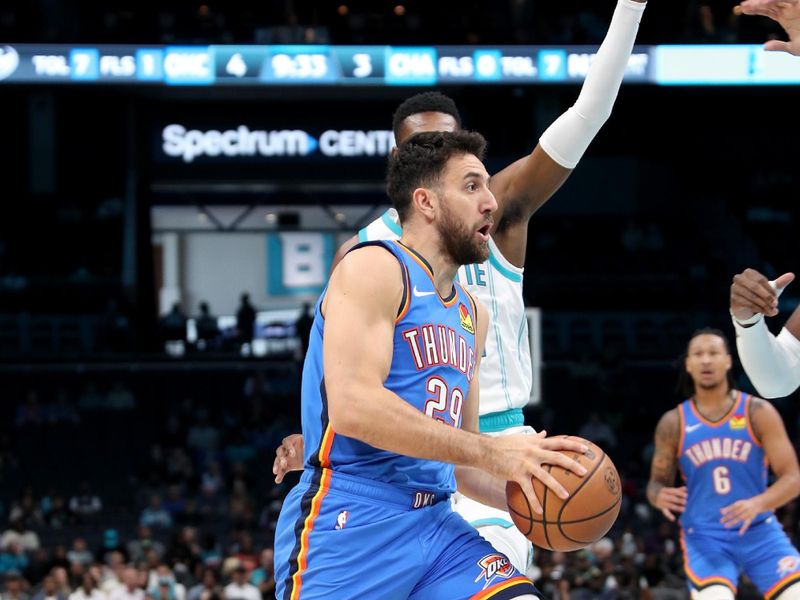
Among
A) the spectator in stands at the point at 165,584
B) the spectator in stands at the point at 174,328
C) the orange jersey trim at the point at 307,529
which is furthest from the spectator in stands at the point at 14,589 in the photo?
the orange jersey trim at the point at 307,529

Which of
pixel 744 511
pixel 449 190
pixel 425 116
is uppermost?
pixel 425 116

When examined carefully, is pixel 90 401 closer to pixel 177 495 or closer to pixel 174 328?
pixel 174 328

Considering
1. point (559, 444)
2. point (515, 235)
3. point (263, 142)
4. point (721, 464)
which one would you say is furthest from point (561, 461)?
point (263, 142)

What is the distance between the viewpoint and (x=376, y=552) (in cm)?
370

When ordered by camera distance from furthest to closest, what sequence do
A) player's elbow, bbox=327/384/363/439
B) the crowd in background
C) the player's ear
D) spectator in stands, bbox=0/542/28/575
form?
1. spectator in stands, bbox=0/542/28/575
2. the crowd in background
3. the player's ear
4. player's elbow, bbox=327/384/363/439

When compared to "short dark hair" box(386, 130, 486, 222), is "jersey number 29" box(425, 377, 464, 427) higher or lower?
lower

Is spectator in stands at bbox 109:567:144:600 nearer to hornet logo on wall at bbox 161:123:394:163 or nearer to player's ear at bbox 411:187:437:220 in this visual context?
player's ear at bbox 411:187:437:220

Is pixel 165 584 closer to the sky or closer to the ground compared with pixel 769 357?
closer to the ground

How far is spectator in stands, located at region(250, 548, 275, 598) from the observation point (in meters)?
12.7

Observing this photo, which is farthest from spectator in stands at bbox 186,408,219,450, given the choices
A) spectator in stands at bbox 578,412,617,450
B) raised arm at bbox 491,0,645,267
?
raised arm at bbox 491,0,645,267

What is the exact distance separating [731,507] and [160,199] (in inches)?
764

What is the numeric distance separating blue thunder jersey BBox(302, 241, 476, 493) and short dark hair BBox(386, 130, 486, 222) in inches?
7.3

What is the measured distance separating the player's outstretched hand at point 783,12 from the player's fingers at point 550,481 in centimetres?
155

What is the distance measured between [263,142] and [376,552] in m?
19.9
